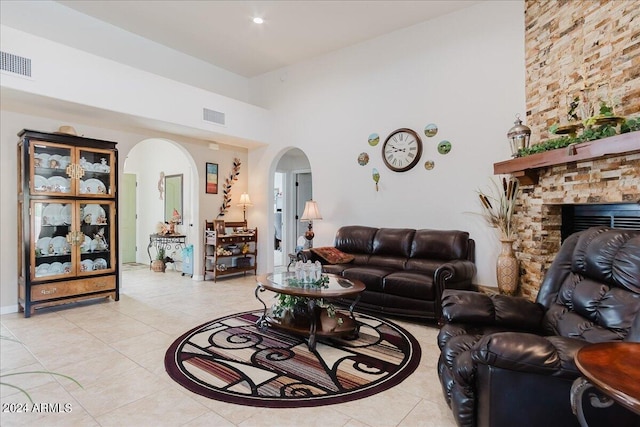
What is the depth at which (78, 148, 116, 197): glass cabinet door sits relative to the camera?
14.6ft

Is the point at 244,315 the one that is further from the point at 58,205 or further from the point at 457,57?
the point at 457,57

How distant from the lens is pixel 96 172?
15.1 ft

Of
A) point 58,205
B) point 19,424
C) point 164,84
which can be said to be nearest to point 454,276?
point 19,424

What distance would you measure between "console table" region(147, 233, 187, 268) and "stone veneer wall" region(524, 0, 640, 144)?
603 cm

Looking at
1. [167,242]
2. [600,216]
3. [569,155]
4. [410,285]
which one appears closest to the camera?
[569,155]

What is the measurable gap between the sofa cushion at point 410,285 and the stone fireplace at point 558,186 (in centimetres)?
107

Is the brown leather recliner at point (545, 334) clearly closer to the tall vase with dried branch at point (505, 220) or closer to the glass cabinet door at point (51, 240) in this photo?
the tall vase with dried branch at point (505, 220)

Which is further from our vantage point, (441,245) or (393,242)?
(393,242)

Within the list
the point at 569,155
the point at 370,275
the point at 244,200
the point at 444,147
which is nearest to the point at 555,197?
the point at 569,155

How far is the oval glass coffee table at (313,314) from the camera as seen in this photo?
9.93ft

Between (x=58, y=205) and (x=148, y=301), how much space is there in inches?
64.2

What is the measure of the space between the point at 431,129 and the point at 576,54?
1724mm

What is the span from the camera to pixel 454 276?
366cm

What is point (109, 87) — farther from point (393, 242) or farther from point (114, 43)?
point (393, 242)
